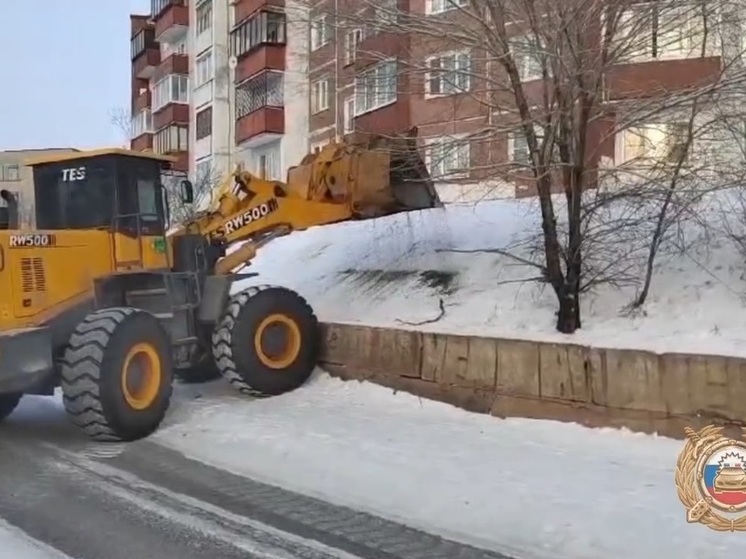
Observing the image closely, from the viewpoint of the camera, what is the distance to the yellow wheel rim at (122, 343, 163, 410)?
9.24m

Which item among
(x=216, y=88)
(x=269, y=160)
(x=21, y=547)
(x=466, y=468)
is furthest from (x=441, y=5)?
(x=216, y=88)

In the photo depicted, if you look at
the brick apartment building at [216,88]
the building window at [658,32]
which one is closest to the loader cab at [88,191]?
the building window at [658,32]

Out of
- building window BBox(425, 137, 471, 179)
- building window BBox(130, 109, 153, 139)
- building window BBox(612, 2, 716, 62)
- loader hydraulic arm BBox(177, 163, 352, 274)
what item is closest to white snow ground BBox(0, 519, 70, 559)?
loader hydraulic arm BBox(177, 163, 352, 274)

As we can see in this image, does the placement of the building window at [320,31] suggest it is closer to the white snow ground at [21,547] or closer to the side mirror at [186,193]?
the side mirror at [186,193]

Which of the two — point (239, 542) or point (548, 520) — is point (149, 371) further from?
point (548, 520)

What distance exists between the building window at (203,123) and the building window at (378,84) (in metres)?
34.5

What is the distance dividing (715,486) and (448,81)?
5640 mm

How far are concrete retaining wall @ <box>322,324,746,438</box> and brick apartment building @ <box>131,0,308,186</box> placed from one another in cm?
1948

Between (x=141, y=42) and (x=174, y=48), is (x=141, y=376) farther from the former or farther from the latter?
(x=141, y=42)

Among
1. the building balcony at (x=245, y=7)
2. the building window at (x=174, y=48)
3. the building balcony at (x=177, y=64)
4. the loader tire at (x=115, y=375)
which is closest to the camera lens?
the loader tire at (x=115, y=375)

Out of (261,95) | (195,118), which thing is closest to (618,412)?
(261,95)

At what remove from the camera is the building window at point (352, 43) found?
36.4 ft

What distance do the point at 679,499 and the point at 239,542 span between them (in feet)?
9.73

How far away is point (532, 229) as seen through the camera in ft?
39.8
